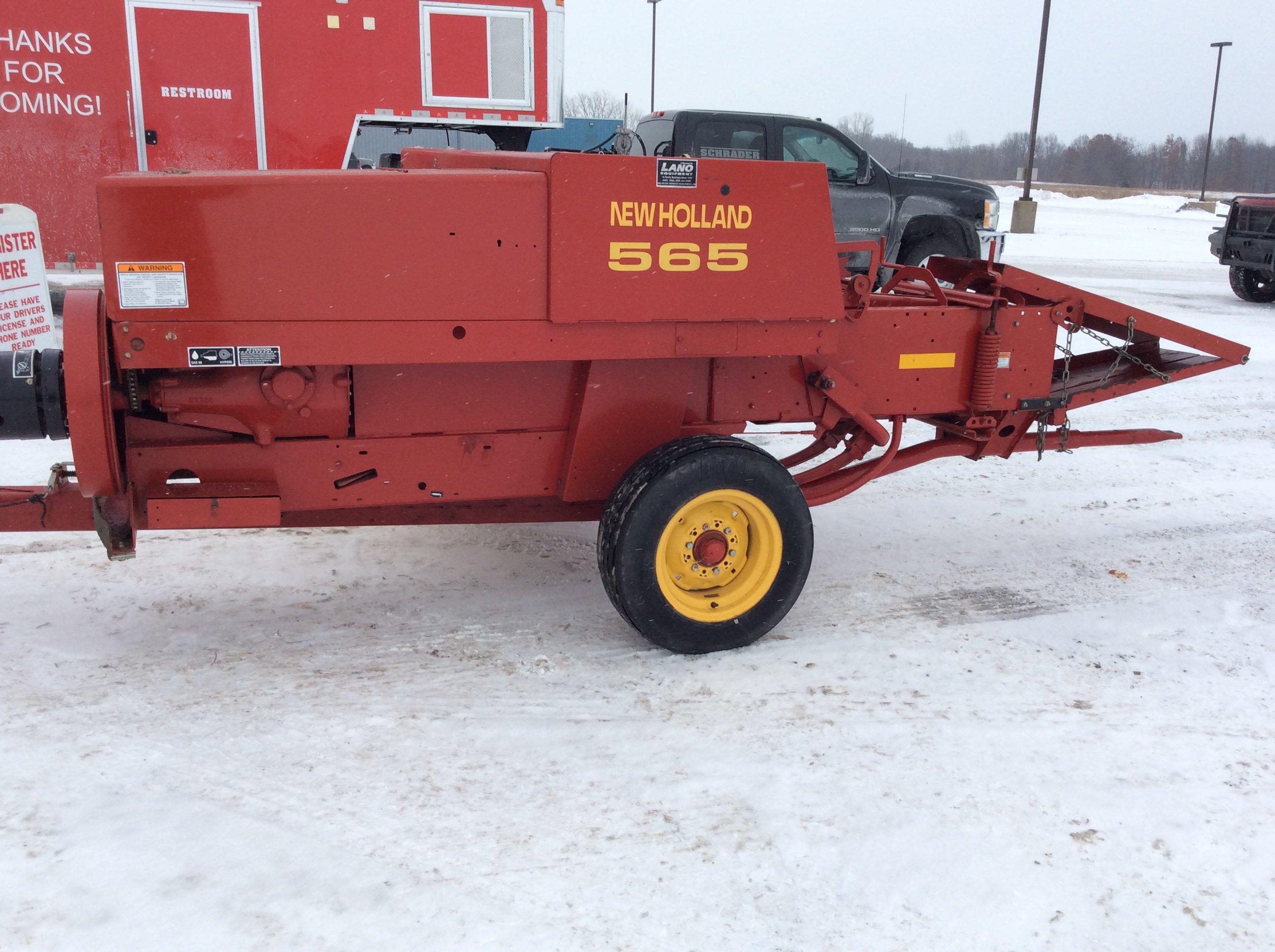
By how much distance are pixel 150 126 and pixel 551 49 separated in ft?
11.8

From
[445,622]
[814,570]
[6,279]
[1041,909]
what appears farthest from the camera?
[6,279]

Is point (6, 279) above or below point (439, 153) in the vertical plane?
below

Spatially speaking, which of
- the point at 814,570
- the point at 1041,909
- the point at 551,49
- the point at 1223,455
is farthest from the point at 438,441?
the point at 551,49

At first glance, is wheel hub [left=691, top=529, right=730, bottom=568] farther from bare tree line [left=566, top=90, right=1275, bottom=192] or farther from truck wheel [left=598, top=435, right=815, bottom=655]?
bare tree line [left=566, top=90, right=1275, bottom=192]

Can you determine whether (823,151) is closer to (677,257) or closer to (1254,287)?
(677,257)

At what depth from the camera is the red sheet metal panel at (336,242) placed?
3.10m

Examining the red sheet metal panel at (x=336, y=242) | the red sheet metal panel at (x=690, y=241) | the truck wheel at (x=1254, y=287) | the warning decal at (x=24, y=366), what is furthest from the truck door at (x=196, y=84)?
the truck wheel at (x=1254, y=287)

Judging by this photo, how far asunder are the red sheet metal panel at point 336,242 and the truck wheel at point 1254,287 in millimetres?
13456

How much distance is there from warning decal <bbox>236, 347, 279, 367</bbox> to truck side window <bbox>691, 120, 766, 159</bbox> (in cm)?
686

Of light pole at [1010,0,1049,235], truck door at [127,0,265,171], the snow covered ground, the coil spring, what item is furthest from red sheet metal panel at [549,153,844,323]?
light pole at [1010,0,1049,235]

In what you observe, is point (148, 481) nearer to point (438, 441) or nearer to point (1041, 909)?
point (438, 441)

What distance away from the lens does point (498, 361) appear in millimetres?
3393

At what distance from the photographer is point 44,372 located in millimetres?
3291

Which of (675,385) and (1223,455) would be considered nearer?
(675,385)
